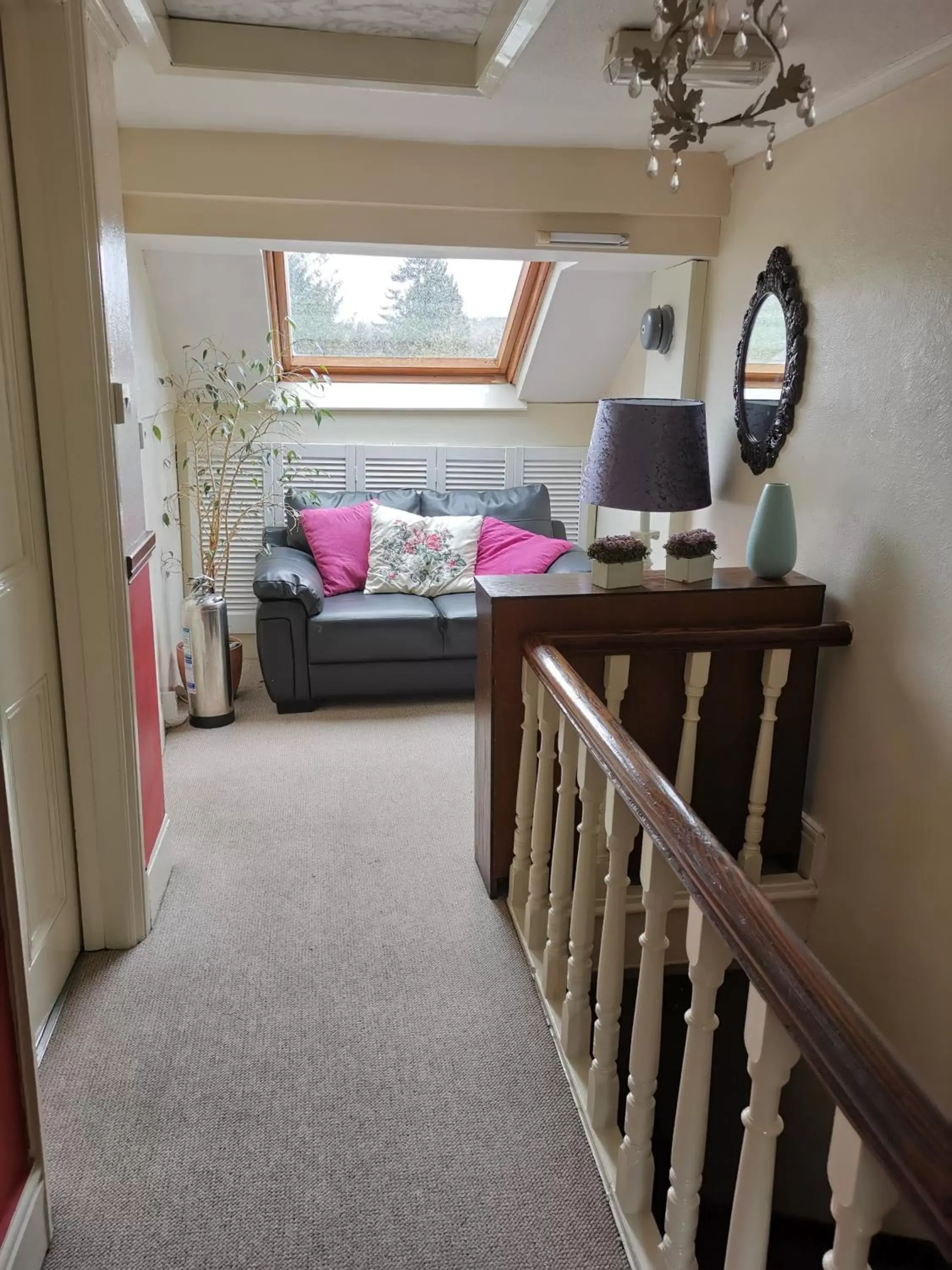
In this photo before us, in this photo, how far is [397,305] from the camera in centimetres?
453

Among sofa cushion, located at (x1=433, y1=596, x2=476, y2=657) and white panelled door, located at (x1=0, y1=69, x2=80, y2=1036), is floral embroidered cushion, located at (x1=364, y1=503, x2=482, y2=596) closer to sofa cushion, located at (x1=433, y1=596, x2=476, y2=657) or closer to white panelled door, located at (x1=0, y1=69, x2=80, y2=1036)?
sofa cushion, located at (x1=433, y1=596, x2=476, y2=657)

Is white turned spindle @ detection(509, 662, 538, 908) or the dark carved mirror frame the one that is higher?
the dark carved mirror frame

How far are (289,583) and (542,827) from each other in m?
2.09

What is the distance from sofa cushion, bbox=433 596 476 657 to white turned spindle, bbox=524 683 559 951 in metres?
1.72

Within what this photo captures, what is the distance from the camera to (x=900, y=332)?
2.32m

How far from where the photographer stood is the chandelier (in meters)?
1.35

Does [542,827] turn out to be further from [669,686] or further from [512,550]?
[512,550]

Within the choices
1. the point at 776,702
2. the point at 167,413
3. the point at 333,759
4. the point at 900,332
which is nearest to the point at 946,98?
the point at 900,332

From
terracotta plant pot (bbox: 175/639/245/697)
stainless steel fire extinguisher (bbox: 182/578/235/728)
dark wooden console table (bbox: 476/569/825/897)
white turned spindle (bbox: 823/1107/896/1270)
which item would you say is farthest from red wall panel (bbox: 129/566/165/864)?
white turned spindle (bbox: 823/1107/896/1270)

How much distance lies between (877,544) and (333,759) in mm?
2084

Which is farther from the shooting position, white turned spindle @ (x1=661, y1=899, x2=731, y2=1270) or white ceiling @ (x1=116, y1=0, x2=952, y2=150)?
white ceiling @ (x1=116, y1=0, x2=952, y2=150)

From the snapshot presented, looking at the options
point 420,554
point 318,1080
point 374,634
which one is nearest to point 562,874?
point 318,1080

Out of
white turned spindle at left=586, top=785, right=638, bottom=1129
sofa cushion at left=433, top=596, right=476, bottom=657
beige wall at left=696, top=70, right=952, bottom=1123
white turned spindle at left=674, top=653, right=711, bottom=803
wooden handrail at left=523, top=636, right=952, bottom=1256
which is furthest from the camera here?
sofa cushion at left=433, top=596, right=476, bottom=657

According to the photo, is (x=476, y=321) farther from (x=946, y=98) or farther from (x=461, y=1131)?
(x=461, y=1131)
